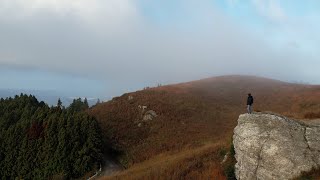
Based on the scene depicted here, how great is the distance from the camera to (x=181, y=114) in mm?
65312

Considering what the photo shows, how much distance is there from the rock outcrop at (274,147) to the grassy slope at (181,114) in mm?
21338

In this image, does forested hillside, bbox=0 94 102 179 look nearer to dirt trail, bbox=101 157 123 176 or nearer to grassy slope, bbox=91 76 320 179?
dirt trail, bbox=101 157 123 176

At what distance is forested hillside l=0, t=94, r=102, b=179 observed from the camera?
48.0 meters

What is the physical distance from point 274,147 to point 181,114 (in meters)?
43.0

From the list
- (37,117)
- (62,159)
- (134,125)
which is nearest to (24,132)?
(37,117)

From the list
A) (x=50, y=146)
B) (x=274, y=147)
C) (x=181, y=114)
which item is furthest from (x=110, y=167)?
(x=274, y=147)

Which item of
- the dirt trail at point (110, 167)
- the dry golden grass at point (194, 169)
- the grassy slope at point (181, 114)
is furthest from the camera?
the grassy slope at point (181, 114)

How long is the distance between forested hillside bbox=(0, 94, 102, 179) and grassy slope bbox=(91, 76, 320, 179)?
533 cm

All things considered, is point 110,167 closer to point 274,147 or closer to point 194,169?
point 194,169

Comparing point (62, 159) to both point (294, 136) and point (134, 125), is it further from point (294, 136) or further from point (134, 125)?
point (294, 136)

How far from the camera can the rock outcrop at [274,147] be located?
70.7 feet

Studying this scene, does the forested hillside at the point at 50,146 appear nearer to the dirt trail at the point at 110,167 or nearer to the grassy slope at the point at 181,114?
the dirt trail at the point at 110,167

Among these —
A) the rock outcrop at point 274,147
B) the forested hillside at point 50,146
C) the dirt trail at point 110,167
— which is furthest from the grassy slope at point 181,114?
the rock outcrop at point 274,147

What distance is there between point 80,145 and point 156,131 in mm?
13437
